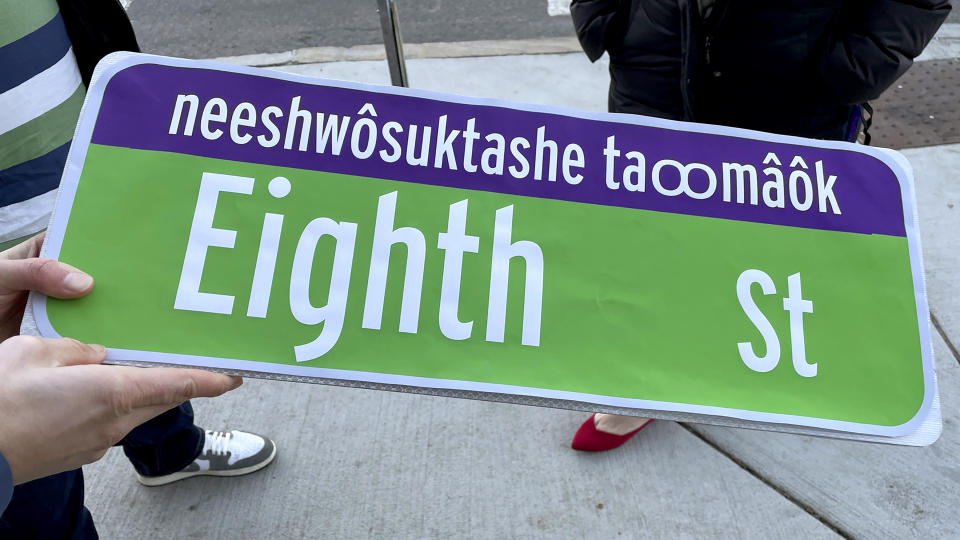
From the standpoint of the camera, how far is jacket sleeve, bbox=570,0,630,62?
7.38 ft

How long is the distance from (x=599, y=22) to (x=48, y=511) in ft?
7.09

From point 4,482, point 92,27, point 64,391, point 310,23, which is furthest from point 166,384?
point 310,23

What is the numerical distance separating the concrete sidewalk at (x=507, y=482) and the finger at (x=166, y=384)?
3.83 feet

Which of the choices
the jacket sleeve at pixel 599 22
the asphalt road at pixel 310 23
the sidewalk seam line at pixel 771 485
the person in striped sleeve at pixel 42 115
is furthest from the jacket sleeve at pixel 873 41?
the asphalt road at pixel 310 23

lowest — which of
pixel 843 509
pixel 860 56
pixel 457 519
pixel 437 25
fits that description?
pixel 843 509

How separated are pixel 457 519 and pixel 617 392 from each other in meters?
1.19

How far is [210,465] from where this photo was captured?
7.40ft

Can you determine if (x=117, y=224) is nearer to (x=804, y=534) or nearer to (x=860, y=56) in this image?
(x=860, y=56)

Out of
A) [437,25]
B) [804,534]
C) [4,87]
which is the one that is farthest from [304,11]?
[804,534]

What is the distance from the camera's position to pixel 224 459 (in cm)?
226

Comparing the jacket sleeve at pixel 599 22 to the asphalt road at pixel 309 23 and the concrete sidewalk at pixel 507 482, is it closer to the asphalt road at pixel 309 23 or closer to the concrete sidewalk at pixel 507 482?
the concrete sidewalk at pixel 507 482

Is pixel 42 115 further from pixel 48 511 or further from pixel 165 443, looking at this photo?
pixel 165 443

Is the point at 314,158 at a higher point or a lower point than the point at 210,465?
higher

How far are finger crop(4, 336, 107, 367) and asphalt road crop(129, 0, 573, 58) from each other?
411cm
